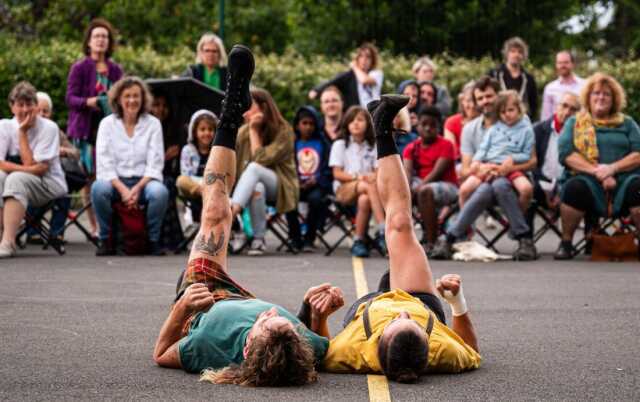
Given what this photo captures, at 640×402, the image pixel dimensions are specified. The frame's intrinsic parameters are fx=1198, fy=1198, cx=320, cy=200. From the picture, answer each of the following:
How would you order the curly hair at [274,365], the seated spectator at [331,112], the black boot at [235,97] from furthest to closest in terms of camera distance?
the seated spectator at [331,112] → the black boot at [235,97] → the curly hair at [274,365]

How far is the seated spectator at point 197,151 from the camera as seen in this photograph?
44.0ft

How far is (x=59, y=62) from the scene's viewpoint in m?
21.2

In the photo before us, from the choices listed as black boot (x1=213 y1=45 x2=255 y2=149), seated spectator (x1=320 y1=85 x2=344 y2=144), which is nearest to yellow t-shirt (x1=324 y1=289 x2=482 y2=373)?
black boot (x1=213 y1=45 x2=255 y2=149)

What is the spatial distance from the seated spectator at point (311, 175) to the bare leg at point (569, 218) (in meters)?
2.76

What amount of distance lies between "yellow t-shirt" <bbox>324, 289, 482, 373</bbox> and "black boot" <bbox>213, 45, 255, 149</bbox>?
1.74 meters

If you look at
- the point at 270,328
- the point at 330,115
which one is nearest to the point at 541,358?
the point at 270,328

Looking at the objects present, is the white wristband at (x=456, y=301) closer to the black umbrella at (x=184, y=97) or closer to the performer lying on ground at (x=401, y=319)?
the performer lying on ground at (x=401, y=319)

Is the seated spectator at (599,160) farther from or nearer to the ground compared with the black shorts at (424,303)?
farther from the ground

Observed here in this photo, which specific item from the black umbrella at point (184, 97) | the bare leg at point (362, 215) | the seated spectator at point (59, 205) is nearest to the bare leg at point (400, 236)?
the bare leg at point (362, 215)

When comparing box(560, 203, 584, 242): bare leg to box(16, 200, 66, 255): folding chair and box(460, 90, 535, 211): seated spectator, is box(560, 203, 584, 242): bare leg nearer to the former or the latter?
box(460, 90, 535, 211): seated spectator

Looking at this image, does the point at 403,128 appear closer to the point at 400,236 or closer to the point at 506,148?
the point at 506,148

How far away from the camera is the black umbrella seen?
14320 mm

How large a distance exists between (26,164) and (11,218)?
2.23 ft

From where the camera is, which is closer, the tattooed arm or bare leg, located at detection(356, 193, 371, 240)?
the tattooed arm
